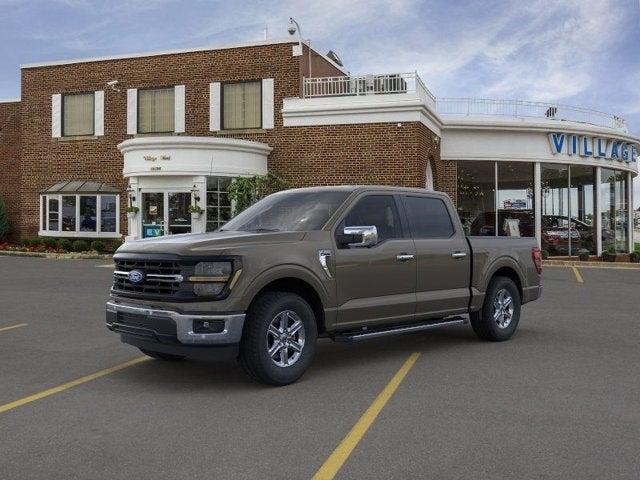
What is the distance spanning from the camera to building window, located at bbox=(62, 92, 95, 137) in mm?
27016

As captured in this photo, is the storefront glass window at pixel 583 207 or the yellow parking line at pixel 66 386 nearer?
the yellow parking line at pixel 66 386

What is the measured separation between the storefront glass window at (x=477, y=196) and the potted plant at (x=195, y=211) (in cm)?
971

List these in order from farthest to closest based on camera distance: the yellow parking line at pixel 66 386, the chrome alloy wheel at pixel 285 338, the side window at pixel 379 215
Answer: the side window at pixel 379 215 < the chrome alloy wheel at pixel 285 338 < the yellow parking line at pixel 66 386

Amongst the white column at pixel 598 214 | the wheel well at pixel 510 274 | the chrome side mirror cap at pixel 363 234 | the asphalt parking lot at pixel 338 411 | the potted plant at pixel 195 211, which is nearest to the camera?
the asphalt parking lot at pixel 338 411

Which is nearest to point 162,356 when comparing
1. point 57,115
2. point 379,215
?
point 379,215

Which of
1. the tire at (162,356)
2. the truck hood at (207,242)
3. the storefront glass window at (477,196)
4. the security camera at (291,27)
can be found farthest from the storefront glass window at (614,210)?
the truck hood at (207,242)

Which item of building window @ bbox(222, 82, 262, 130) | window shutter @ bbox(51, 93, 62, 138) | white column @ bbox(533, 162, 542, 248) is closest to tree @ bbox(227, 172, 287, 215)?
building window @ bbox(222, 82, 262, 130)

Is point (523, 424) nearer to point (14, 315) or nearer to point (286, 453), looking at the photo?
point (286, 453)

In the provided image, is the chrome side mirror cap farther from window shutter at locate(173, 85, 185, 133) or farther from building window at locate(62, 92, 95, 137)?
building window at locate(62, 92, 95, 137)

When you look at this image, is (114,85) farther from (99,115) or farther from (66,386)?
(66,386)

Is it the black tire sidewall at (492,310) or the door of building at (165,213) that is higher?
the door of building at (165,213)

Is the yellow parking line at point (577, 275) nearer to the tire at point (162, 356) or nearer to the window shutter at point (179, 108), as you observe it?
the tire at point (162, 356)

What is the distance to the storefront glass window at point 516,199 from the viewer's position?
2564 cm

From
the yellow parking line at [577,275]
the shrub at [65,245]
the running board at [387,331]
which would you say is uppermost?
the shrub at [65,245]
